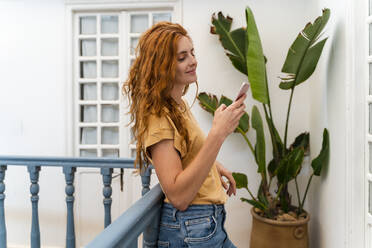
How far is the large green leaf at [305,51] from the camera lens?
7.14ft

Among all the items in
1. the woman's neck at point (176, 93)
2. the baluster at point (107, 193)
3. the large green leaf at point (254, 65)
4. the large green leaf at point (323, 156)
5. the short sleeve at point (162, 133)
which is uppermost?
the large green leaf at point (254, 65)

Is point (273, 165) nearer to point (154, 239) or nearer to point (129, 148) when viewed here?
point (129, 148)

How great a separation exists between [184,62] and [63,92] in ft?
8.77

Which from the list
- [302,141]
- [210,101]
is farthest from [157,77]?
[302,141]

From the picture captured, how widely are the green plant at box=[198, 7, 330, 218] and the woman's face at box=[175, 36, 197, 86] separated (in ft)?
4.13

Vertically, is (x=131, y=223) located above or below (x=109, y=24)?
below

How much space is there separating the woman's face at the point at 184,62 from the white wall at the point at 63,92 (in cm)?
153

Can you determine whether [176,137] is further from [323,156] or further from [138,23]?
[138,23]

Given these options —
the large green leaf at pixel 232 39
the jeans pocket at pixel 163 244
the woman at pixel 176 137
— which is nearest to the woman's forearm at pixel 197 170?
the woman at pixel 176 137

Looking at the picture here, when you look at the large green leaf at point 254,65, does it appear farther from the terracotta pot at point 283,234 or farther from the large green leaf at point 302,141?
the terracotta pot at point 283,234

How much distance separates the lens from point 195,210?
117 cm

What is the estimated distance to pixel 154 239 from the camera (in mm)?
1228

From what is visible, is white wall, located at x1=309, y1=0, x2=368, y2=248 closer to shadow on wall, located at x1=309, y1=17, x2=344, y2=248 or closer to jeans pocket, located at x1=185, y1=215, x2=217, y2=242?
shadow on wall, located at x1=309, y1=17, x2=344, y2=248

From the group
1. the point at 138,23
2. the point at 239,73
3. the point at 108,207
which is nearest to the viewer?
the point at 108,207
